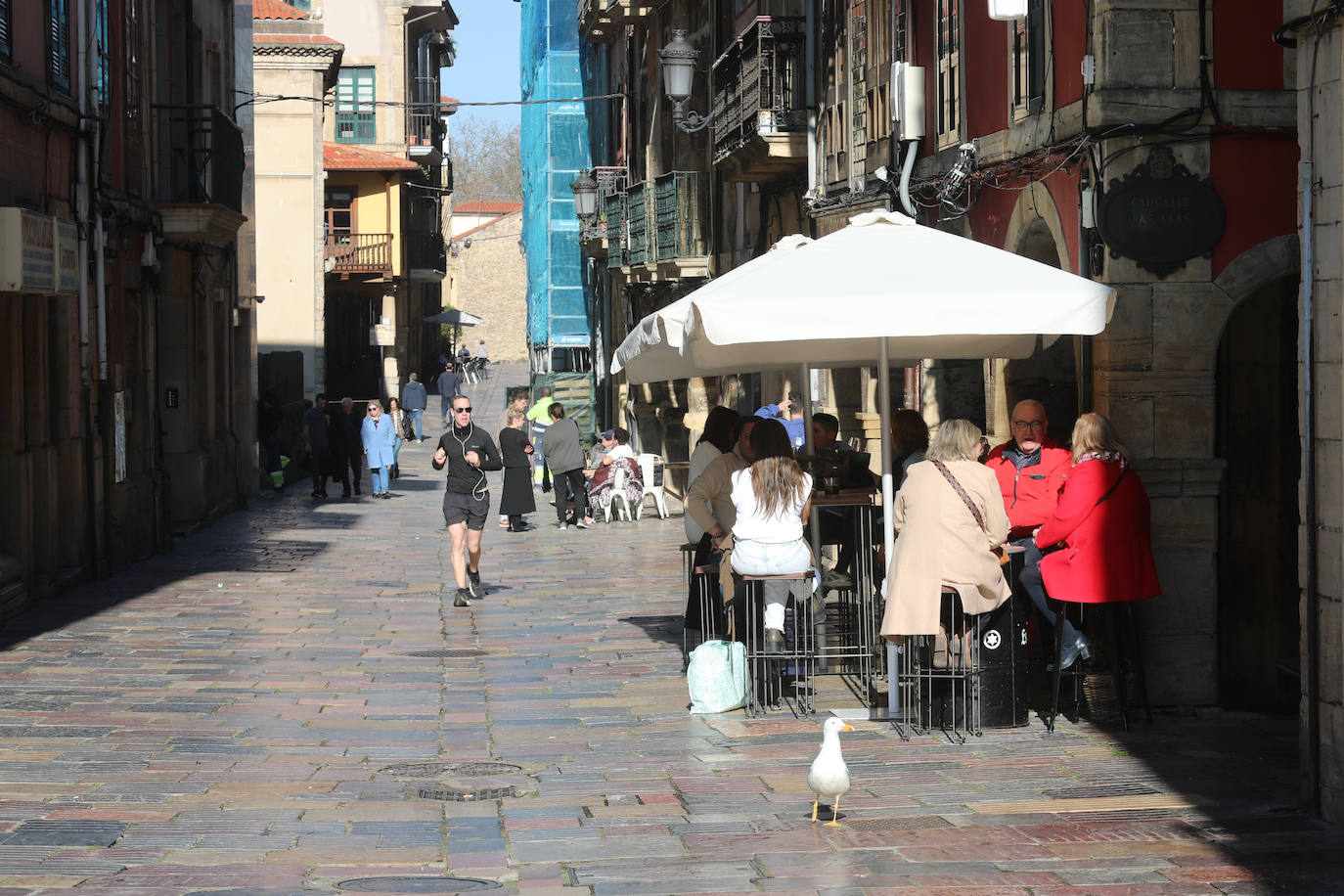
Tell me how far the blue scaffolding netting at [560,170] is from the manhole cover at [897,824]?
3441cm

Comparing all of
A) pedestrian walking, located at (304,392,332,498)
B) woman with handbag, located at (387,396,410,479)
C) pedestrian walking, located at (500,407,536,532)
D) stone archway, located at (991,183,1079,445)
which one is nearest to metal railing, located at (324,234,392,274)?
woman with handbag, located at (387,396,410,479)

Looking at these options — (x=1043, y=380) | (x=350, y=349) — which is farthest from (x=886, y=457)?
(x=350, y=349)

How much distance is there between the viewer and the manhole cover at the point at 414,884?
20.7 feet

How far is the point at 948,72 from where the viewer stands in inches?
565

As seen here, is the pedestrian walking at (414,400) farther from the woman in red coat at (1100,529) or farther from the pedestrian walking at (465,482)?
the woman in red coat at (1100,529)

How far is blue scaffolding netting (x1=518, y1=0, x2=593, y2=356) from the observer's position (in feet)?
139

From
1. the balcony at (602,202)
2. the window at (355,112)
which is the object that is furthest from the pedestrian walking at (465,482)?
the window at (355,112)

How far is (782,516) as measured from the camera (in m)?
9.82

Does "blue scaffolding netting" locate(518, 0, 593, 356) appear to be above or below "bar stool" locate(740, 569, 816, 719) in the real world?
above

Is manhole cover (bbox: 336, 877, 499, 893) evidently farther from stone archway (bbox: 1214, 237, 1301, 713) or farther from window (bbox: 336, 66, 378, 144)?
window (bbox: 336, 66, 378, 144)

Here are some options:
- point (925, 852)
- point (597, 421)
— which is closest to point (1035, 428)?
point (925, 852)

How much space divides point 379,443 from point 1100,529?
19365mm

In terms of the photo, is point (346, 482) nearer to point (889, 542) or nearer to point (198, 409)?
point (198, 409)

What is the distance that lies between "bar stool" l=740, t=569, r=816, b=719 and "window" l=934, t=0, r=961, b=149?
5.25m
